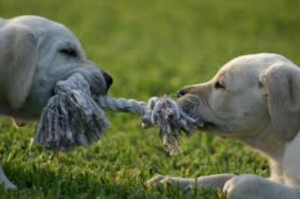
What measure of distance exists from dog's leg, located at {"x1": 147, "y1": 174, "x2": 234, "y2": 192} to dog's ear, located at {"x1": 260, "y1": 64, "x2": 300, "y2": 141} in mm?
566

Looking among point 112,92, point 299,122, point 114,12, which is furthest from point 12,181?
point 114,12

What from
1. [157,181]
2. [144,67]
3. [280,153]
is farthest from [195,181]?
[144,67]

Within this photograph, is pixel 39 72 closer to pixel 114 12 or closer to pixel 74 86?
pixel 74 86

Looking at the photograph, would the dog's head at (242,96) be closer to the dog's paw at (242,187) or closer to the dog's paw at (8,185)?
the dog's paw at (242,187)

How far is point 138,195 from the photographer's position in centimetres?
537

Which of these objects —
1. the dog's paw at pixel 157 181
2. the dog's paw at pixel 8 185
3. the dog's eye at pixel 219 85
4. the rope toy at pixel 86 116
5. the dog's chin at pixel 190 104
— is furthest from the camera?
the dog's eye at pixel 219 85

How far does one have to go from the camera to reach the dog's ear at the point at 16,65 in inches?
216

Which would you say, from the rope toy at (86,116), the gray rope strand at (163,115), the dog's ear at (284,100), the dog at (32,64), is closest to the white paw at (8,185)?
the dog at (32,64)

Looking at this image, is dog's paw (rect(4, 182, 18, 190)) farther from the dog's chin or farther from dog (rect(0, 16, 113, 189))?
the dog's chin

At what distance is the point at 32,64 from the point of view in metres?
5.59

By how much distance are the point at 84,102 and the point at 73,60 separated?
562mm

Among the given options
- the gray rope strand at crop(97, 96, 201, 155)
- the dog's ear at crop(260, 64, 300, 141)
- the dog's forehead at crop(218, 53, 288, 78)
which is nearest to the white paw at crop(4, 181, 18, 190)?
the gray rope strand at crop(97, 96, 201, 155)

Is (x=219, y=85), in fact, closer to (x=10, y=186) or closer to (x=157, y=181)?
(x=157, y=181)

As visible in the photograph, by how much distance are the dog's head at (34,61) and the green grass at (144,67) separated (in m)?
0.55
